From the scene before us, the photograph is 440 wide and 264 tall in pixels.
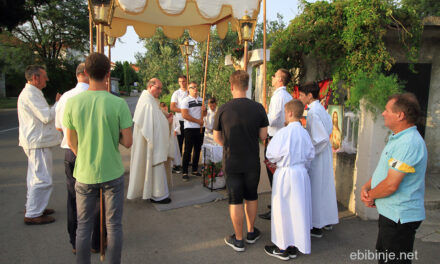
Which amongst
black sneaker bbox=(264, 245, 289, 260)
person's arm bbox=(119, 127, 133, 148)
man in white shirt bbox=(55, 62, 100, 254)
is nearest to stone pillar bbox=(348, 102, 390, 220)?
black sneaker bbox=(264, 245, 289, 260)

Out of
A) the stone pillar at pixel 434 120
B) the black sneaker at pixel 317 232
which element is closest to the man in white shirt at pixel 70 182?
the black sneaker at pixel 317 232

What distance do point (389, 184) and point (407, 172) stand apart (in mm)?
143

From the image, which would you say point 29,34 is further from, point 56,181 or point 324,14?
point 324,14

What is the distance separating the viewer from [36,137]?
381cm

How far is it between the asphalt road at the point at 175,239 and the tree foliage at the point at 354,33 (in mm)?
2550

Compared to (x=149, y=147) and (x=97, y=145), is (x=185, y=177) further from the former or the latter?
(x=97, y=145)

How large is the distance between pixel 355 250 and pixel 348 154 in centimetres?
176

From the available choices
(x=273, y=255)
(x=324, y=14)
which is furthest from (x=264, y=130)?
(x=324, y=14)

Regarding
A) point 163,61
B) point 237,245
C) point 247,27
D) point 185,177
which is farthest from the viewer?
point 163,61

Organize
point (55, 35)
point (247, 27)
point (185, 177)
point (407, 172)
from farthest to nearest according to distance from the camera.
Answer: point (55, 35), point (185, 177), point (247, 27), point (407, 172)

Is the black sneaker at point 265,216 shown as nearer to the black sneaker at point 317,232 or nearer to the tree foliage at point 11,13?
the black sneaker at point 317,232

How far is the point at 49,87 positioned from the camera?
93.1 ft

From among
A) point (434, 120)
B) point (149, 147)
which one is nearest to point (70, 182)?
point (149, 147)

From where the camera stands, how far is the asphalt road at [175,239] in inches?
125
